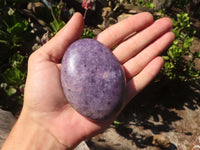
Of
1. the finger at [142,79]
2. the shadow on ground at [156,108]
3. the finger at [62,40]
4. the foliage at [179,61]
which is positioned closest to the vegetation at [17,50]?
the foliage at [179,61]

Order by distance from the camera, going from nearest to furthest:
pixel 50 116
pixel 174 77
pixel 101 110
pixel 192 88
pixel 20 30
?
pixel 101 110 < pixel 50 116 < pixel 20 30 < pixel 174 77 < pixel 192 88

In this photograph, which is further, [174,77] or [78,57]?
[174,77]

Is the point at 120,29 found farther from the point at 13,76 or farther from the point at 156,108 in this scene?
the point at 156,108

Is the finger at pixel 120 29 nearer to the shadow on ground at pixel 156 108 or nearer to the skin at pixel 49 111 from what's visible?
the skin at pixel 49 111

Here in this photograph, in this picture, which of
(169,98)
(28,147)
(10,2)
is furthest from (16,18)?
(169,98)

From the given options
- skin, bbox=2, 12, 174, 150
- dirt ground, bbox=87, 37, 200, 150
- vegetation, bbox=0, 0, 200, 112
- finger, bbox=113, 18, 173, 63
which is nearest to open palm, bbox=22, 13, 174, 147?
skin, bbox=2, 12, 174, 150

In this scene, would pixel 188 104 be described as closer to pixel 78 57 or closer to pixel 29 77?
pixel 78 57

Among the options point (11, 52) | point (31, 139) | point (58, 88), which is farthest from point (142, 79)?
point (11, 52)
